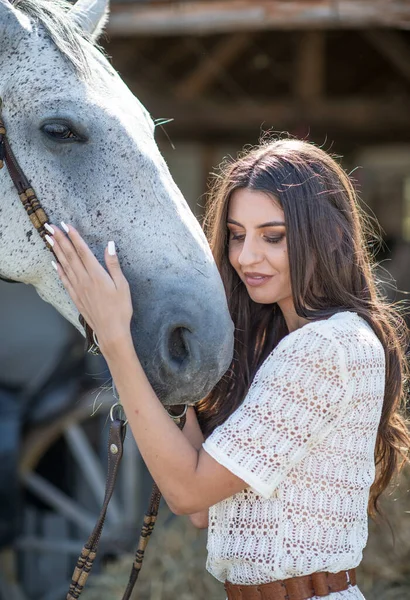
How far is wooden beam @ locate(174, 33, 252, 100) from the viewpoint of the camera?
15.4 feet

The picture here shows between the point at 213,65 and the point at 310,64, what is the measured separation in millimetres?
661

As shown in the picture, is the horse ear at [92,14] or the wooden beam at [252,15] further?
the wooden beam at [252,15]

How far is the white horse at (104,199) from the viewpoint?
131 cm

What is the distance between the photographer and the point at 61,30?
148cm

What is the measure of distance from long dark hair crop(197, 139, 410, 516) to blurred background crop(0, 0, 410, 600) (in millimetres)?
381

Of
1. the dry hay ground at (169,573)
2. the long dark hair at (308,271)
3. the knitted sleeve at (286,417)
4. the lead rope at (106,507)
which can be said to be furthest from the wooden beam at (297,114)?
the knitted sleeve at (286,417)

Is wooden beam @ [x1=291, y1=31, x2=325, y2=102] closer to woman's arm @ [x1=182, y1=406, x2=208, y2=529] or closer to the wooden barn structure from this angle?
the wooden barn structure

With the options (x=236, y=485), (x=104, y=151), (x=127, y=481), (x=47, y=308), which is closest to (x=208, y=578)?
(x=127, y=481)

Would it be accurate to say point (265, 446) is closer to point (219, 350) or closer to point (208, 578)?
point (219, 350)

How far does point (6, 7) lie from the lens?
144 cm

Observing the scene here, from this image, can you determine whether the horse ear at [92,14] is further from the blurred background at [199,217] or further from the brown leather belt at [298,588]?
the brown leather belt at [298,588]

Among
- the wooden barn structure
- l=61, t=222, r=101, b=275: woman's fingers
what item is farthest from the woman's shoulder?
the wooden barn structure

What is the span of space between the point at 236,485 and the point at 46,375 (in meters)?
2.98

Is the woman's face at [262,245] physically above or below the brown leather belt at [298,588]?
above
